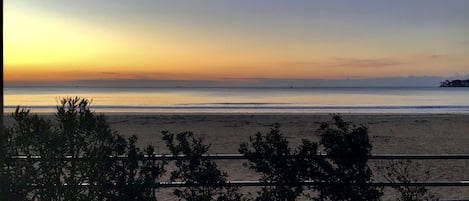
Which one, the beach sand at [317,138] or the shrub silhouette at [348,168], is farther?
the beach sand at [317,138]

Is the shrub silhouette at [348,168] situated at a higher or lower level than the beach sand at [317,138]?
higher

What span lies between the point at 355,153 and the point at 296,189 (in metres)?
0.36

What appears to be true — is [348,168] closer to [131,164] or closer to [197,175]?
[197,175]

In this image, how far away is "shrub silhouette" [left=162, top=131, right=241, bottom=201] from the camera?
107 inches

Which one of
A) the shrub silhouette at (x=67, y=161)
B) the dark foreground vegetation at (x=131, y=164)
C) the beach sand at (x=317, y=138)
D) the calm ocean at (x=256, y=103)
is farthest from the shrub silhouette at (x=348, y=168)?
the calm ocean at (x=256, y=103)

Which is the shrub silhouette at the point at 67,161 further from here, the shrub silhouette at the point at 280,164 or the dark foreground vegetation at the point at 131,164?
the shrub silhouette at the point at 280,164

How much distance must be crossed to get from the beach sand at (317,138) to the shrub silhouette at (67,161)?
156 inches

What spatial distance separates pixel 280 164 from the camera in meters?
2.77

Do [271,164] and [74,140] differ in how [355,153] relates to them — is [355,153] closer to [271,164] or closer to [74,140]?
[271,164]

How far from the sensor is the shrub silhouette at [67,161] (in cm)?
231

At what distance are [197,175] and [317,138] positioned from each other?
37.8 ft

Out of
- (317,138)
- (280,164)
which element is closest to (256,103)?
(317,138)

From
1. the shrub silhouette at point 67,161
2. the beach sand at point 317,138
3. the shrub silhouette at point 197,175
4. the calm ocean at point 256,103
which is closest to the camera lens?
the shrub silhouette at point 67,161

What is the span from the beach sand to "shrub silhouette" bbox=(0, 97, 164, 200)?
3.97 metres
